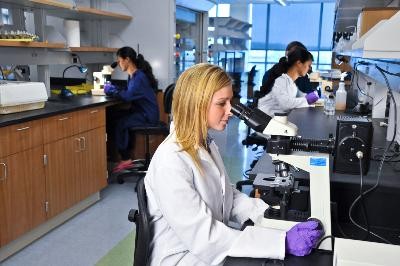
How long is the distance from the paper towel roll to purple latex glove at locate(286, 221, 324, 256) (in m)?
3.23

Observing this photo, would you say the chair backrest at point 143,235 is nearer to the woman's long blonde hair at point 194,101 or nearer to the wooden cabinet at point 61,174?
the woman's long blonde hair at point 194,101

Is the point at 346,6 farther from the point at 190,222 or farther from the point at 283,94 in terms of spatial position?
the point at 190,222

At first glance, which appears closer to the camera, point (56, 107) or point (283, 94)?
point (56, 107)

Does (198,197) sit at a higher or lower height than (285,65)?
lower

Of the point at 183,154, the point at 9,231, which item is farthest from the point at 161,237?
the point at 9,231

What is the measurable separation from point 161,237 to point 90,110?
203 centimetres

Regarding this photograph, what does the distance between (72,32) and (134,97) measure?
88cm

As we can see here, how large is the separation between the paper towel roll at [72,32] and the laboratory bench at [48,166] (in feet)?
2.43

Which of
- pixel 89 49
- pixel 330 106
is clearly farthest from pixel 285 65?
pixel 89 49

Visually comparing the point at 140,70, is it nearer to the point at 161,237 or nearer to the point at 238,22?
the point at 161,237

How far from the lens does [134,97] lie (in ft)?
11.8

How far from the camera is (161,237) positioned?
3.87 ft

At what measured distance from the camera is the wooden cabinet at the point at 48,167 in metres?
2.23

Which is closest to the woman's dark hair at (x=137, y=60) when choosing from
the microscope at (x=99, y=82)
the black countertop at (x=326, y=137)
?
the microscope at (x=99, y=82)
